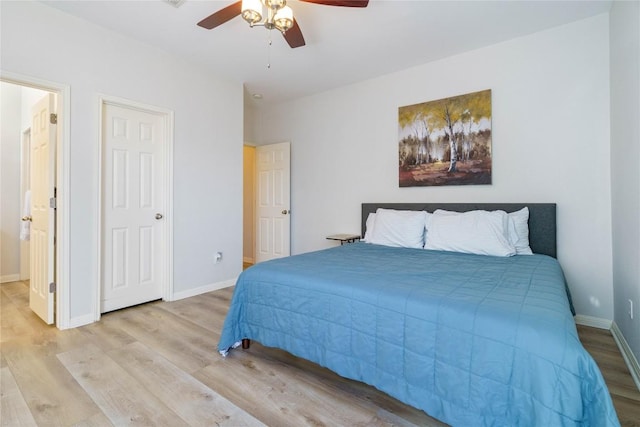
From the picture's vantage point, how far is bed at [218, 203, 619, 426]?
1.09 m

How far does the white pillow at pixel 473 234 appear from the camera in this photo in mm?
2600

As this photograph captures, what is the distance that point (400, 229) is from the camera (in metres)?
3.15

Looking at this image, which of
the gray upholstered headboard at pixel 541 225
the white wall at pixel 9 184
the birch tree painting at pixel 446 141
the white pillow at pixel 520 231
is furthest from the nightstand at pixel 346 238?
the white wall at pixel 9 184

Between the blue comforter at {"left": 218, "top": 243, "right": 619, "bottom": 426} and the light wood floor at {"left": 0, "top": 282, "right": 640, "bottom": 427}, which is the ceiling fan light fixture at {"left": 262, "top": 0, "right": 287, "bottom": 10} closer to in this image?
the blue comforter at {"left": 218, "top": 243, "right": 619, "bottom": 426}

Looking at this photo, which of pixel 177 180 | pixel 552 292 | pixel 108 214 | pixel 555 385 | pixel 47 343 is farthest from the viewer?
pixel 177 180

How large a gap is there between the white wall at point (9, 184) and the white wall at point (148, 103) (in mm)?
2523

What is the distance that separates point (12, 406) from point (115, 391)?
465 mm

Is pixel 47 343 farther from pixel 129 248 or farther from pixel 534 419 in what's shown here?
pixel 534 419

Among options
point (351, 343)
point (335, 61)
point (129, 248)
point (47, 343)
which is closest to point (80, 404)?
point (47, 343)

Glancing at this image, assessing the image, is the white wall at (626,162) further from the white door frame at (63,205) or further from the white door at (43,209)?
the white door at (43,209)

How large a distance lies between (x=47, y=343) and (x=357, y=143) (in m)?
3.69

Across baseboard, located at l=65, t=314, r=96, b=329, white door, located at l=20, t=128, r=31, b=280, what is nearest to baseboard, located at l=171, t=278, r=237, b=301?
baseboard, located at l=65, t=314, r=96, b=329

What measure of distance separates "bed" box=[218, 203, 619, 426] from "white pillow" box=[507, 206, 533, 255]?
0.35m

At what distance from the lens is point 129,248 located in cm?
311
